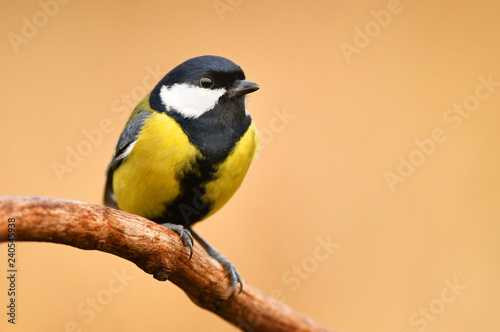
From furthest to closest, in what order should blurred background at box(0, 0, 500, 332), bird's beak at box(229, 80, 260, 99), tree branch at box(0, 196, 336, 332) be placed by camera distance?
blurred background at box(0, 0, 500, 332), bird's beak at box(229, 80, 260, 99), tree branch at box(0, 196, 336, 332)

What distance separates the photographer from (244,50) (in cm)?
268

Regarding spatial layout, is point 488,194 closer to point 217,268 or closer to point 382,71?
point 382,71

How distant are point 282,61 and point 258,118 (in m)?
0.38

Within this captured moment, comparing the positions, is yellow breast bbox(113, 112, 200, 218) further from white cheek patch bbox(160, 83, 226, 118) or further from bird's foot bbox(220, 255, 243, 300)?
bird's foot bbox(220, 255, 243, 300)

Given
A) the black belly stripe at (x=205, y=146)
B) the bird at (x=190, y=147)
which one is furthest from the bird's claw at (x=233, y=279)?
the black belly stripe at (x=205, y=146)

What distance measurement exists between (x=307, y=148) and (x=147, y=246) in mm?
1469

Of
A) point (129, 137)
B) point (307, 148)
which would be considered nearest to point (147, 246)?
point (129, 137)

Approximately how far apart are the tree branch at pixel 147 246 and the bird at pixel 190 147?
8 centimetres

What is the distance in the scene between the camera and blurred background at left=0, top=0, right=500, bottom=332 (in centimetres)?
238

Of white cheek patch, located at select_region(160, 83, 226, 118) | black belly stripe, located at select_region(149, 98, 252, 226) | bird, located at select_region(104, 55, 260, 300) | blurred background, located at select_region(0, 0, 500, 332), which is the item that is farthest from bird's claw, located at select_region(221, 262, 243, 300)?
blurred background, located at select_region(0, 0, 500, 332)

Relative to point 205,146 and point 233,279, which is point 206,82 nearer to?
point 205,146

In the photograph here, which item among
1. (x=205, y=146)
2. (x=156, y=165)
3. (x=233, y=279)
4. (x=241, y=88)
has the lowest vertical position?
(x=233, y=279)

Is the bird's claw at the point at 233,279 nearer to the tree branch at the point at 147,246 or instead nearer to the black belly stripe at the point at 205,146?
the tree branch at the point at 147,246

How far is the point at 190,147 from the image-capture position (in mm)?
1565
